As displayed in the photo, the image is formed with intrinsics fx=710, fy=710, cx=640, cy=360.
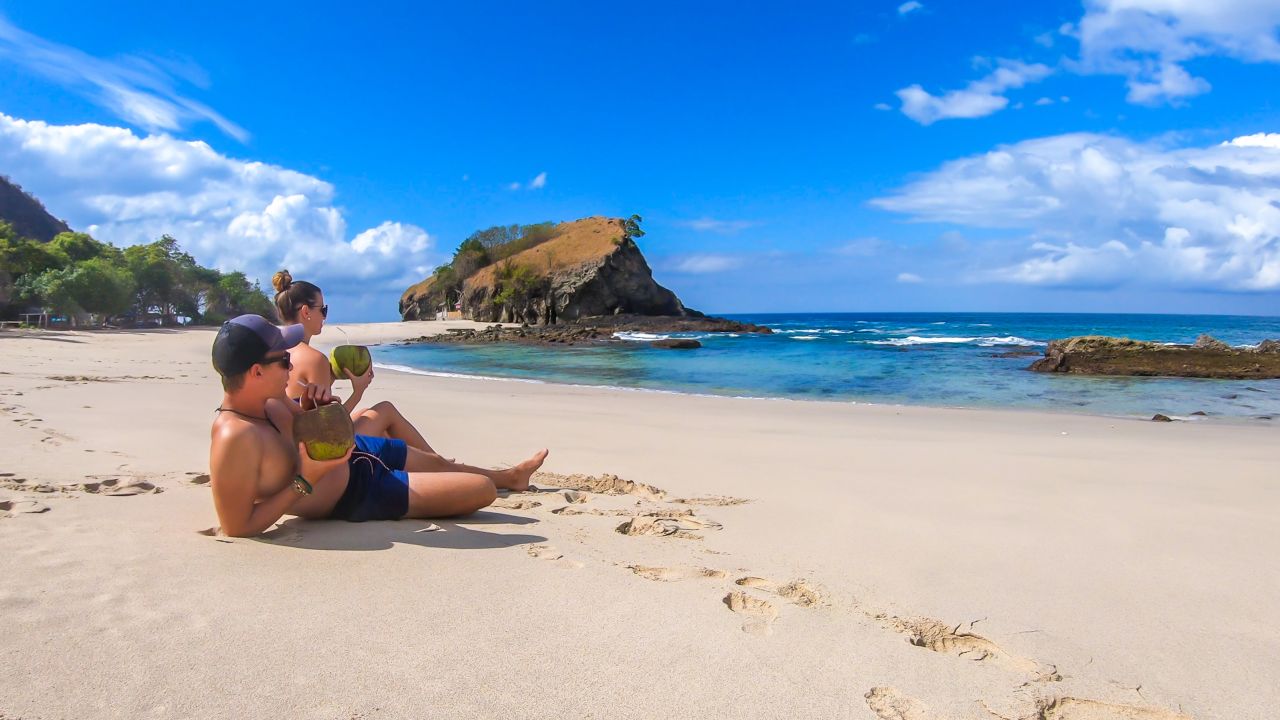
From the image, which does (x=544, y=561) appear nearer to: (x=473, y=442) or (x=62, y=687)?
(x=62, y=687)

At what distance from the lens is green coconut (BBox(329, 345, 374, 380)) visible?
3.67 meters

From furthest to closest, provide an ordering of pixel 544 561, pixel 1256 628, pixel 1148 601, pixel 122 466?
pixel 122 466, pixel 544 561, pixel 1148 601, pixel 1256 628

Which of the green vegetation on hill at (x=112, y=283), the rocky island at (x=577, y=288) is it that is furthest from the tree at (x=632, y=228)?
the green vegetation on hill at (x=112, y=283)

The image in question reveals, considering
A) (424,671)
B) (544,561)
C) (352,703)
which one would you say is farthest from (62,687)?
(544,561)

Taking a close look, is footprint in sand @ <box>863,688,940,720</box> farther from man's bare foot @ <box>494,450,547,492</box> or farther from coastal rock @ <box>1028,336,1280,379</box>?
coastal rock @ <box>1028,336,1280,379</box>

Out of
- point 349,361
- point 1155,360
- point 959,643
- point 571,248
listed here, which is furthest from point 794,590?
point 571,248

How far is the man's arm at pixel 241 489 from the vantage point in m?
2.97

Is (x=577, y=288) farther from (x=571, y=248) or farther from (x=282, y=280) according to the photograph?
(x=282, y=280)

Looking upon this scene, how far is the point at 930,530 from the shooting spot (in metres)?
3.92

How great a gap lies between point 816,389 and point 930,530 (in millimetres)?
12848

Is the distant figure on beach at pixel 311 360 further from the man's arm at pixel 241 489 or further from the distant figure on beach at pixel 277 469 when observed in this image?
the man's arm at pixel 241 489

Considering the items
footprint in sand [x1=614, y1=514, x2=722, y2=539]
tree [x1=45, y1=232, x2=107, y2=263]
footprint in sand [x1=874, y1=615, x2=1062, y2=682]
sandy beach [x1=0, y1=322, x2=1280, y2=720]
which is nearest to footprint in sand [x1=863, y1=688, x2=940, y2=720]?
sandy beach [x1=0, y1=322, x2=1280, y2=720]

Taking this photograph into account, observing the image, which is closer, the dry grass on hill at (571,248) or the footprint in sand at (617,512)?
the footprint in sand at (617,512)

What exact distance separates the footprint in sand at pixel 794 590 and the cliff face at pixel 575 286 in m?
63.4
